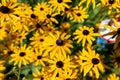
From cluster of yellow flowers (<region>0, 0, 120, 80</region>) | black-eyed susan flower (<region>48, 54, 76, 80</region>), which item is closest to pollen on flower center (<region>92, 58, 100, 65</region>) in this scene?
cluster of yellow flowers (<region>0, 0, 120, 80</region>)

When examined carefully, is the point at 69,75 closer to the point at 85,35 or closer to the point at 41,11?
the point at 85,35

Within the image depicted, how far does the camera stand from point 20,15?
2742mm

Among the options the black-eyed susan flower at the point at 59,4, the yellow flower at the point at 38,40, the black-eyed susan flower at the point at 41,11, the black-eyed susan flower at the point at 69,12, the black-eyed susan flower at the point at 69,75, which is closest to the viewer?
the black-eyed susan flower at the point at 69,75

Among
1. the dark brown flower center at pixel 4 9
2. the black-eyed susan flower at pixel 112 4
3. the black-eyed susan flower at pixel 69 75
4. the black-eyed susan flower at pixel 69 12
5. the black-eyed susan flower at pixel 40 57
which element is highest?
the dark brown flower center at pixel 4 9

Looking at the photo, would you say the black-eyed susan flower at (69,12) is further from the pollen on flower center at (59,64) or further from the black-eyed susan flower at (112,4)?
the pollen on flower center at (59,64)

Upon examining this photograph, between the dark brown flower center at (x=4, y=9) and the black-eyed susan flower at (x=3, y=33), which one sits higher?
the dark brown flower center at (x=4, y=9)

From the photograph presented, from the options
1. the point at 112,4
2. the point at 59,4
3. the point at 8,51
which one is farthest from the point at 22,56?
the point at 112,4

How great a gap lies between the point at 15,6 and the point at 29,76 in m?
0.64

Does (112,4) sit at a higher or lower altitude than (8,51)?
higher

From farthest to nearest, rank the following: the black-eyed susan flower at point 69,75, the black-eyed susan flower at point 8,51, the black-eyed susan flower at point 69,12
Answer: the black-eyed susan flower at point 69,12, the black-eyed susan flower at point 8,51, the black-eyed susan flower at point 69,75

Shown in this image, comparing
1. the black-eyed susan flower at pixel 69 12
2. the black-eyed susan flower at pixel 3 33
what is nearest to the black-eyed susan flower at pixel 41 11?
the black-eyed susan flower at pixel 69 12

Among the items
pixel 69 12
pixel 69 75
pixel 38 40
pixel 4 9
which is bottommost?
pixel 69 75

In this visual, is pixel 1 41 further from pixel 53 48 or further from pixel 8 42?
pixel 53 48

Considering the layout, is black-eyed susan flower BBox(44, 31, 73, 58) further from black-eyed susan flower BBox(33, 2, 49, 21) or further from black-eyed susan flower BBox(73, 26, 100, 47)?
black-eyed susan flower BBox(33, 2, 49, 21)
